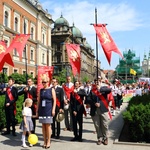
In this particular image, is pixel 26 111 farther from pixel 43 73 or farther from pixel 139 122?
pixel 139 122

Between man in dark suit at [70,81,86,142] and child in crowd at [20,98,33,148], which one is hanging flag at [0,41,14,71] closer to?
child in crowd at [20,98,33,148]

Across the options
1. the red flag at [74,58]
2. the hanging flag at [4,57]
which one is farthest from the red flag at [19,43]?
the red flag at [74,58]

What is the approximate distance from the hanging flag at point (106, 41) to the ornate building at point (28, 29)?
2297cm

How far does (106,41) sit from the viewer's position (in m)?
9.16

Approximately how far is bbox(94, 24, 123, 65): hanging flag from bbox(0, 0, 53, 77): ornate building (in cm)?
2297

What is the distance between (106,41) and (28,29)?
34862 mm

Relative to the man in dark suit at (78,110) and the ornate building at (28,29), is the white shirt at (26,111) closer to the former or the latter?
the man in dark suit at (78,110)

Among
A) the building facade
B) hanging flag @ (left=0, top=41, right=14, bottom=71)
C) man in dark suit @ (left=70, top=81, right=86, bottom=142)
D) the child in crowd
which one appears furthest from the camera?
the building facade

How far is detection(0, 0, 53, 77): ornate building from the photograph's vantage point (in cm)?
3534

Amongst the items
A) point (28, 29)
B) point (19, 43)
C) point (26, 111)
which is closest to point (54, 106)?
point (26, 111)

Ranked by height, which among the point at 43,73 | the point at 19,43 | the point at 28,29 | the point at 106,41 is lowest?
the point at 43,73

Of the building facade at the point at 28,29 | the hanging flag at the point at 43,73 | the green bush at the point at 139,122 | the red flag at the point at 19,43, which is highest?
the building facade at the point at 28,29

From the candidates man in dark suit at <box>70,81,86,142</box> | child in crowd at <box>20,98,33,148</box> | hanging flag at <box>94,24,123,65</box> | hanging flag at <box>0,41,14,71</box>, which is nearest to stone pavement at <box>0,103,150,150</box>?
man in dark suit at <box>70,81,86,142</box>

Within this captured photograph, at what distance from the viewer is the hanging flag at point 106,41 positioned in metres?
9.02
